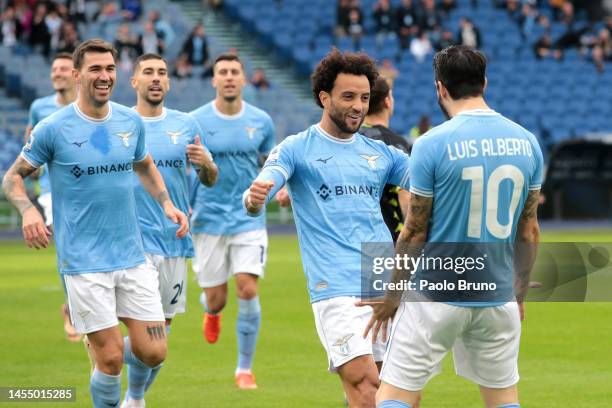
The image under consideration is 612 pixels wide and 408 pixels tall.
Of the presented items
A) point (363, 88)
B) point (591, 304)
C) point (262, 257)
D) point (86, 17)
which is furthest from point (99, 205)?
point (86, 17)

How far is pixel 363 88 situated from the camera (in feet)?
24.1

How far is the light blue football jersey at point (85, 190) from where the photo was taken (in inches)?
312

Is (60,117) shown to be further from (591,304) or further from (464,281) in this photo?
(591,304)

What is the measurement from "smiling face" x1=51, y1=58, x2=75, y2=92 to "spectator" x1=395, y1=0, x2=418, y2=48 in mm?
22298

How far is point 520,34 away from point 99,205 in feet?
99.9

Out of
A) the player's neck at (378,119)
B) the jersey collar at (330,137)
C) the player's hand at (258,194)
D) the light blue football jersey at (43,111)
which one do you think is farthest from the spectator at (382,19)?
the player's hand at (258,194)

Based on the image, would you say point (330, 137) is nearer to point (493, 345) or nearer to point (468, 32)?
point (493, 345)

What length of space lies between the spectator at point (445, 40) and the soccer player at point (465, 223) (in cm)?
2764

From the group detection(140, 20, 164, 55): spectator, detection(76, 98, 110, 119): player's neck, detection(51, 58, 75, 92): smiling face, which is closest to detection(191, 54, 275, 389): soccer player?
detection(51, 58, 75, 92): smiling face

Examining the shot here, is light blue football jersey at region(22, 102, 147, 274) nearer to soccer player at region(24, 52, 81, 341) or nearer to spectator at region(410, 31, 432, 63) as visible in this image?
soccer player at region(24, 52, 81, 341)

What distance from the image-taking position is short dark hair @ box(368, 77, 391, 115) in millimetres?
8593

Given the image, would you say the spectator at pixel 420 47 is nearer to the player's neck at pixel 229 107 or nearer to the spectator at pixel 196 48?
the spectator at pixel 196 48

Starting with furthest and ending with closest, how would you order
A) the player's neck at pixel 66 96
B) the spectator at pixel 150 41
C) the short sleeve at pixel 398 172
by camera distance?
the spectator at pixel 150 41 < the player's neck at pixel 66 96 < the short sleeve at pixel 398 172

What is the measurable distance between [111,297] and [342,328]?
1717mm
